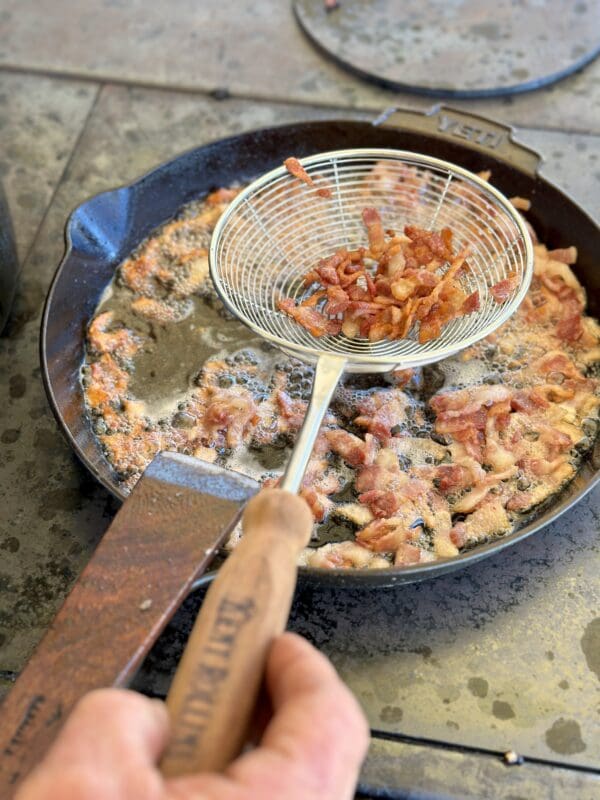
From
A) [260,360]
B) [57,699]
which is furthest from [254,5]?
[57,699]

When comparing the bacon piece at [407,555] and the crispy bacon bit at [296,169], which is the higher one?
the crispy bacon bit at [296,169]

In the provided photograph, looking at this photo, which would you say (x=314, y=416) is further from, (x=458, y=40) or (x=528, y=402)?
(x=458, y=40)

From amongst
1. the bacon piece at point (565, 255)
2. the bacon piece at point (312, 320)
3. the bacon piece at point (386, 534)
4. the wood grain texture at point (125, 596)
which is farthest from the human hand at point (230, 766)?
the bacon piece at point (565, 255)

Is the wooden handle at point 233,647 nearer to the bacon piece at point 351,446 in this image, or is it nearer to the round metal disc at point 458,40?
the bacon piece at point 351,446

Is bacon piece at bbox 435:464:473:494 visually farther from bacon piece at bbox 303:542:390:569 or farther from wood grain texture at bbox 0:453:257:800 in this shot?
wood grain texture at bbox 0:453:257:800

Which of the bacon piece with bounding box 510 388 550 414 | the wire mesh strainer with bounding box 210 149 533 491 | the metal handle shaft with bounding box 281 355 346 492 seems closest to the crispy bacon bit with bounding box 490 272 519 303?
the wire mesh strainer with bounding box 210 149 533 491
